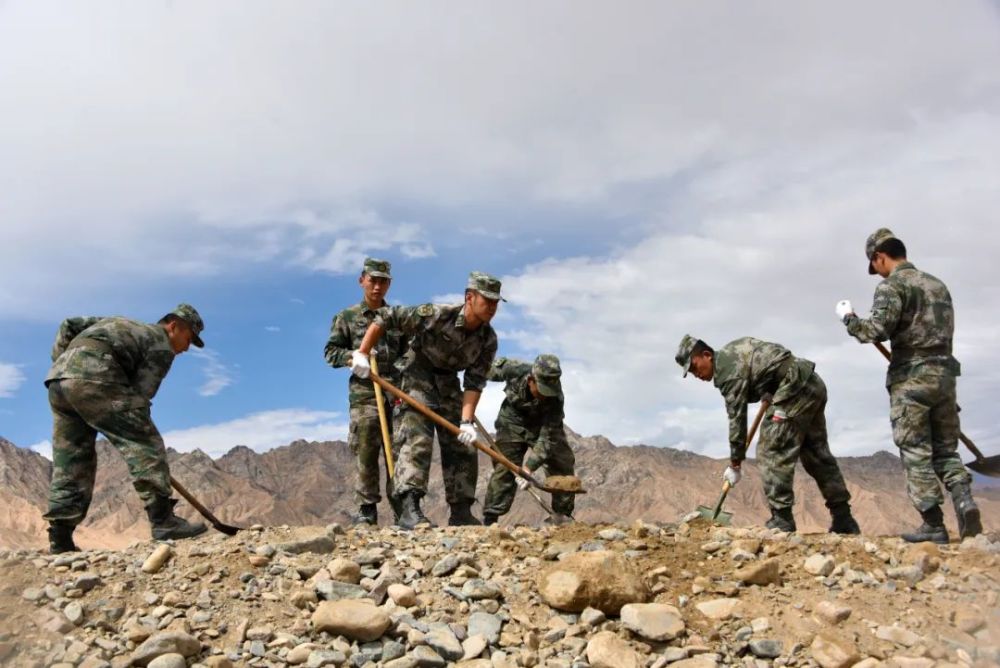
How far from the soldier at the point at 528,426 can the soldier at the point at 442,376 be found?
1.31 metres

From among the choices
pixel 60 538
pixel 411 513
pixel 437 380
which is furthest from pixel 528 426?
pixel 60 538

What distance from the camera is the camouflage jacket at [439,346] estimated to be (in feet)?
21.6

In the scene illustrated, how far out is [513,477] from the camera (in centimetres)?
822

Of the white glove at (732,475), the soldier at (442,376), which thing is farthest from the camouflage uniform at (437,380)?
the white glove at (732,475)

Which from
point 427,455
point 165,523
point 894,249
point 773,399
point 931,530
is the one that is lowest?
point 931,530

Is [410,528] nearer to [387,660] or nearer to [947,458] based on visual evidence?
[387,660]

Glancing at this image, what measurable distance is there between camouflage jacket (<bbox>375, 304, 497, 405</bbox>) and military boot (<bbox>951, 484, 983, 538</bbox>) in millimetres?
3794

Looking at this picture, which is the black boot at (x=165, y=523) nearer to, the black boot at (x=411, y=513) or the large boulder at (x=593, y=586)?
the black boot at (x=411, y=513)

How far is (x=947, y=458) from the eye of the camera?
241 inches

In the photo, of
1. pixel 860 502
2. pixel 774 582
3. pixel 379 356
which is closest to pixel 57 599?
pixel 379 356

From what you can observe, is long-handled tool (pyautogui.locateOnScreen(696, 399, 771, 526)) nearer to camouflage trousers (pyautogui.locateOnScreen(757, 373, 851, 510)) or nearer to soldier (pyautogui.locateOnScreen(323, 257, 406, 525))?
camouflage trousers (pyautogui.locateOnScreen(757, 373, 851, 510))

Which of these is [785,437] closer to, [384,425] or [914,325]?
[914,325]

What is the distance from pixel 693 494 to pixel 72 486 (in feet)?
171

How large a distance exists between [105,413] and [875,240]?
6.20m
